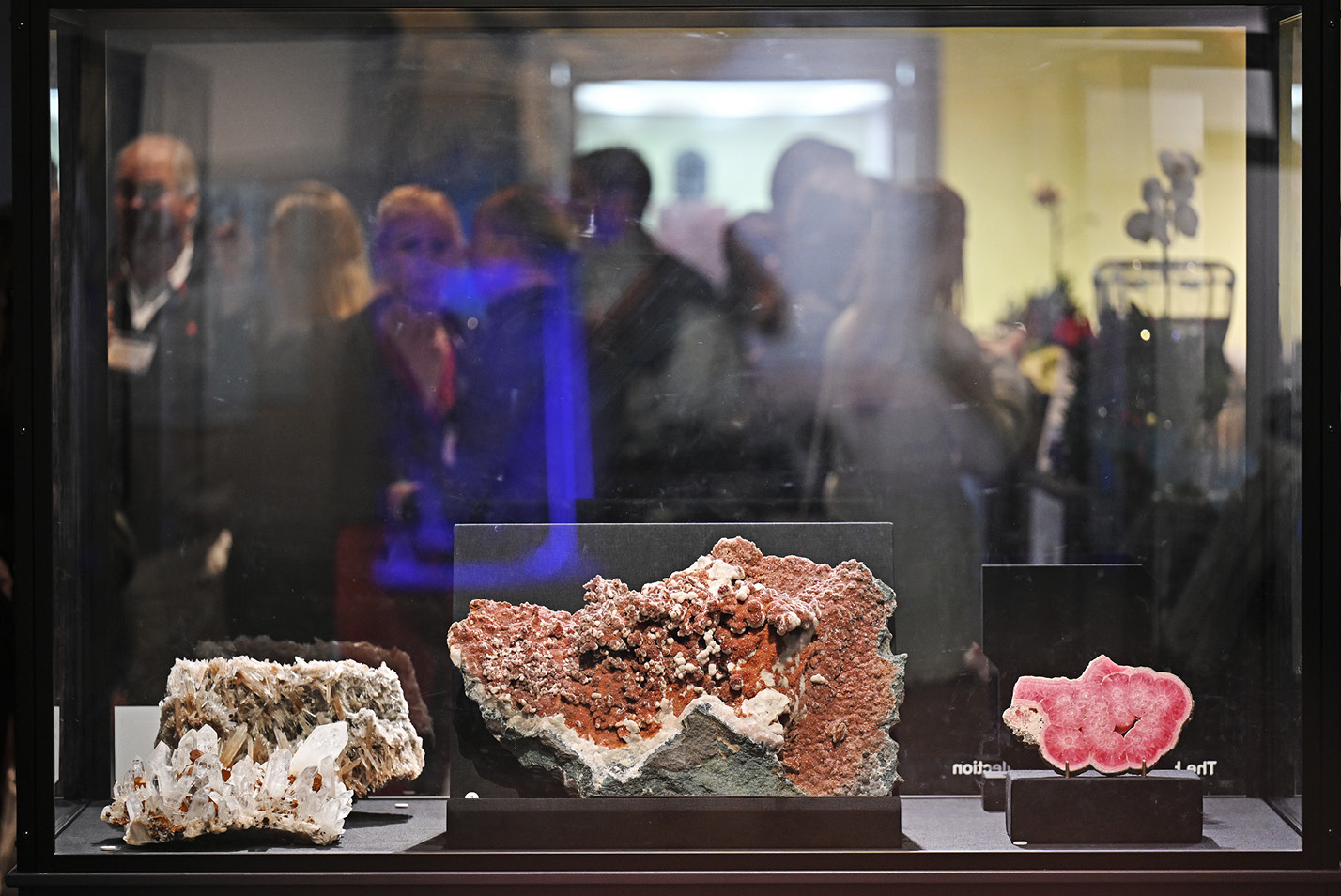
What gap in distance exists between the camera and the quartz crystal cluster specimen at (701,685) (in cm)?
183

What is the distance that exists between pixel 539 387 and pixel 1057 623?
3.19 feet

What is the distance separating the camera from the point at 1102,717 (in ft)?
6.23

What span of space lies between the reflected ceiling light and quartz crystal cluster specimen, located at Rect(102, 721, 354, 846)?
120 cm

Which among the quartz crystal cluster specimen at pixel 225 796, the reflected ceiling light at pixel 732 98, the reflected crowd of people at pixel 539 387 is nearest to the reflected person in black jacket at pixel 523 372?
the reflected crowd of people at pixel 539 387

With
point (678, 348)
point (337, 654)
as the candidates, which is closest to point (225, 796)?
point (337, 654)

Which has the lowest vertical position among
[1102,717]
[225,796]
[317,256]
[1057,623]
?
[225,796]

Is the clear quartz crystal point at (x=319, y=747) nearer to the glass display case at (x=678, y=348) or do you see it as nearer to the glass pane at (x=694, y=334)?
the glass display case at (x=678, y=348)

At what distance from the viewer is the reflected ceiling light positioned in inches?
82.4

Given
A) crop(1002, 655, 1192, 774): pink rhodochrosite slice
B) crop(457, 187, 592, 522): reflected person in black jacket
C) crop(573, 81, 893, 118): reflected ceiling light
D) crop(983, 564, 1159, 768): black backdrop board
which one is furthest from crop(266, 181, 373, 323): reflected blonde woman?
crop(1002, 655, 1192, 774): pink rhodochrosite slice

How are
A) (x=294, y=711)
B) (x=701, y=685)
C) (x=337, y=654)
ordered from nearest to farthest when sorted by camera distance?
1. (x=701, y=685)
2. (x=294, y=711)
3. (x=337, y=654)

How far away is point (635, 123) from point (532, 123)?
18 centimetres

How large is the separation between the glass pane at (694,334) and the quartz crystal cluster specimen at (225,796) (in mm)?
203

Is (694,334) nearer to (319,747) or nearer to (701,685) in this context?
(701,685)

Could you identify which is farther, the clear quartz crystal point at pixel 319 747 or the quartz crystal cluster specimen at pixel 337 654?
the quartz crystal cluster specimen at pixel 337 654
